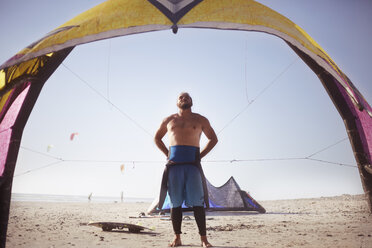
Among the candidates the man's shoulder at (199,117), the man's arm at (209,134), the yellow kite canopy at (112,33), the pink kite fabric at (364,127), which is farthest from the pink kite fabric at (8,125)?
the pink kite fabric at (364,127)

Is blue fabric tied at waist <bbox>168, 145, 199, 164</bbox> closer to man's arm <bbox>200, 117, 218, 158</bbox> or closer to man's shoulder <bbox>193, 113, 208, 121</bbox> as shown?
man's arm <bbox>200, 117, 218, 158</bbox>

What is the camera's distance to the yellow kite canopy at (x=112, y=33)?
111 inches

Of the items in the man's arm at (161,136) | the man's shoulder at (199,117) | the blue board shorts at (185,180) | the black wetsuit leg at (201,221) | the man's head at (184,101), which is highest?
the man's head at (184,101)

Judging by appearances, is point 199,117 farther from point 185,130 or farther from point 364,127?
point 364,127

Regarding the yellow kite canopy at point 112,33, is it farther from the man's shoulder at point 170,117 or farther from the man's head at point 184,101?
the man's shoulder at point 170,117

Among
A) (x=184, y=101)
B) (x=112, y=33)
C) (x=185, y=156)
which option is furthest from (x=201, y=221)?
(x=112, y=33)

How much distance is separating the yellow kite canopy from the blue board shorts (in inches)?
60.7

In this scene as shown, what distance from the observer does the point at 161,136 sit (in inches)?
156

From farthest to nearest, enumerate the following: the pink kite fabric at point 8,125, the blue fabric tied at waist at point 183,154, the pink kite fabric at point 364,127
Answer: the pink kite fabric at point 364,127 → the blue fabric tied at waist at point 183,154 → the pink kite fabric at point 8,125

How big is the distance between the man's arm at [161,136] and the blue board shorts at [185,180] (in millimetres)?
258

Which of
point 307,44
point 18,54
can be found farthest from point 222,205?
point 18,54

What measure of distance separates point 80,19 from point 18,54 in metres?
0.76

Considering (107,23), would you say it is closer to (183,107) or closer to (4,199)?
(183,107)

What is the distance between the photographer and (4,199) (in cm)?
299
